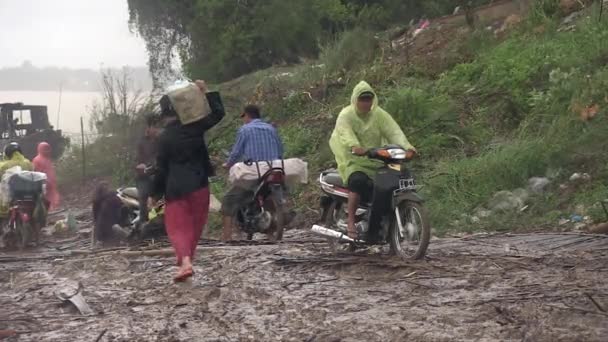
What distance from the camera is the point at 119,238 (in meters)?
11.7

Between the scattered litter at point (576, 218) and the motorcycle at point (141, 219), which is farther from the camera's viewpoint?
the motorcycle at point (141, 219)

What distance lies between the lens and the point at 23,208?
40.5 ft

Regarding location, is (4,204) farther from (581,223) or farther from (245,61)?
(245,61)

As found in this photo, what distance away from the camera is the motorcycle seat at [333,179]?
8781mm

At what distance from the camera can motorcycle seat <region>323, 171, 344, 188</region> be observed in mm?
8781

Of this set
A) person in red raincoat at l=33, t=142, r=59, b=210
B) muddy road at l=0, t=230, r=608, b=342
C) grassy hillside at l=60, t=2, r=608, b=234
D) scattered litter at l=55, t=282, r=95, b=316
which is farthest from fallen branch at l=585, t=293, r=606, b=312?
person in red raincoat at l=33, t=142, r=59, b=210

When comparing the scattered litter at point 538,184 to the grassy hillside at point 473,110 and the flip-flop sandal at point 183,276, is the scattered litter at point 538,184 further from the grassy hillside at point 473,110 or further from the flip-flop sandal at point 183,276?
the flip-flop sandal at point 183,276

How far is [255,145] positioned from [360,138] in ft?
8.45

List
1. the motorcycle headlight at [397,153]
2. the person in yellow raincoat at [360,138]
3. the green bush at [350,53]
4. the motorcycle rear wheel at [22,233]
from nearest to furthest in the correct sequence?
the motorcycle headlight at [397,153] < the person in yellow raincoat at [360,138] < the motorcycle rear wheel at [22,233] < the green bush at [350,53]

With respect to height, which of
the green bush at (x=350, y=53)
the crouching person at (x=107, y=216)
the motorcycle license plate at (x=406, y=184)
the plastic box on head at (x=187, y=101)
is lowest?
the crouching person at (x=107, y=216)

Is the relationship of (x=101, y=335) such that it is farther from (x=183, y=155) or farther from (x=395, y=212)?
(x=395, y=212)

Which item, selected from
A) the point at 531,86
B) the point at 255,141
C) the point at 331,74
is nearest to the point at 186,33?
the point at 331,74

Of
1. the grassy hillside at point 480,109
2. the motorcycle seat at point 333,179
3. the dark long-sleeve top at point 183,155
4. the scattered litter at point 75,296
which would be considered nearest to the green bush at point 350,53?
the grassy hillside at point 480,109

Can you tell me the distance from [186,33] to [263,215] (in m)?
22.4
